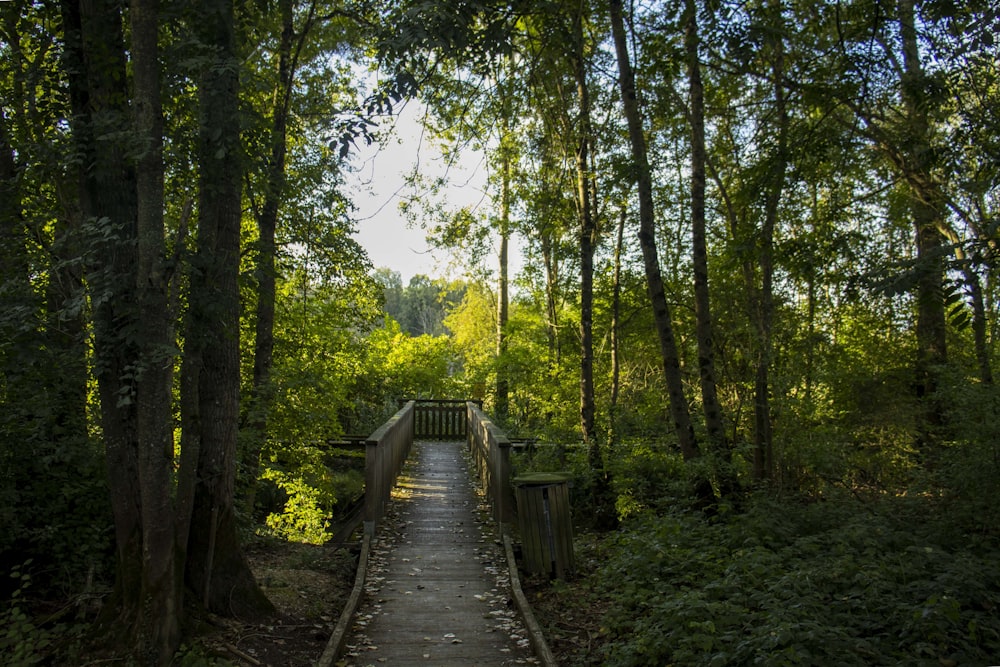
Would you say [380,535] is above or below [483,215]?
below

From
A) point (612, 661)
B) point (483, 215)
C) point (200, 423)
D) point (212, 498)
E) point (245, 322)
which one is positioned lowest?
point (612, 661)

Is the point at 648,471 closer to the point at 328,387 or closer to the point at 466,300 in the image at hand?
the point at 328,387

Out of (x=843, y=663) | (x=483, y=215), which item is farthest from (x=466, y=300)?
(x=843, y=663)

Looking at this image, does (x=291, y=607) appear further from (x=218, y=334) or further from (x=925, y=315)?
(x=925, y=315)

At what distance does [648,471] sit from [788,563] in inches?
154

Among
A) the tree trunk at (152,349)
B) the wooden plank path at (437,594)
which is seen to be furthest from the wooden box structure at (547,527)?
the tree trunk at (152,349)

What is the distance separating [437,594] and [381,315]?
504 centimetres

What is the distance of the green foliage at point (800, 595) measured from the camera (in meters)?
3.63

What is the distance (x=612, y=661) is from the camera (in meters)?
4.47

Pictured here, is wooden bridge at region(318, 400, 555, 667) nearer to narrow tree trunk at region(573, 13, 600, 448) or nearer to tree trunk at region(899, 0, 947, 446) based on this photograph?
narrow tree trunk at region(573, 13, 600, 448)

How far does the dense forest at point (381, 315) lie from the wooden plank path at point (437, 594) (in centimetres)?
61

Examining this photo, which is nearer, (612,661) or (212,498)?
(612,661)

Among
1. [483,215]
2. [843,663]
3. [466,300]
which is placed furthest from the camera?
[466,300]

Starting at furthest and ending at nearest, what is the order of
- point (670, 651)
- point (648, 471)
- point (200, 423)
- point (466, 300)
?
point (466, 300)
point (648, 471)
point (200, 423)
point (670, 651)
